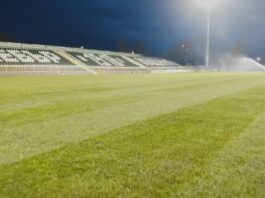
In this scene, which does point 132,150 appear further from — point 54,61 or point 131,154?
point 54,61

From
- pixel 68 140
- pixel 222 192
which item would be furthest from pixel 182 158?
pixel 68 140

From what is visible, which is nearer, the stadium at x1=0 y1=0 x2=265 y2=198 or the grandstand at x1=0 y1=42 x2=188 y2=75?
the stadium at x1=0 y1=0 x2=265 y2=198

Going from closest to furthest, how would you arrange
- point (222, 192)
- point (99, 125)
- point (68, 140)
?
point (222, 192) → point (68, 140) → point (99, 125)

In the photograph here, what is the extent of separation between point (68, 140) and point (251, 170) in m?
3.16

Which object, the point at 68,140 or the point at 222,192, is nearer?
the point at 222,192

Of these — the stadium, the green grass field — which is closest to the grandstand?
the stadium

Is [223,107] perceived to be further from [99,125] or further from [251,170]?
[251,170]

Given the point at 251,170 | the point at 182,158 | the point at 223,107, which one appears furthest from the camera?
the point at 223,107

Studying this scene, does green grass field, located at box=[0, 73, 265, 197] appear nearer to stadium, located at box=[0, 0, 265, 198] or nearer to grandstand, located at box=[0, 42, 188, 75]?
stadium, located at box=[0, 0, 265, 198]

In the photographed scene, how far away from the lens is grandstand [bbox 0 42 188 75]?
4346 cm

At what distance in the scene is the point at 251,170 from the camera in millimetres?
4855

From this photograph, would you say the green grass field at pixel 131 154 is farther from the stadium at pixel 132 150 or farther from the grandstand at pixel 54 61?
the grandstand at pixel 54 61

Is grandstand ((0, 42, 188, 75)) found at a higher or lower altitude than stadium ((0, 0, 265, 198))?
higher

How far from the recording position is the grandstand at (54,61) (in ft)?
143
